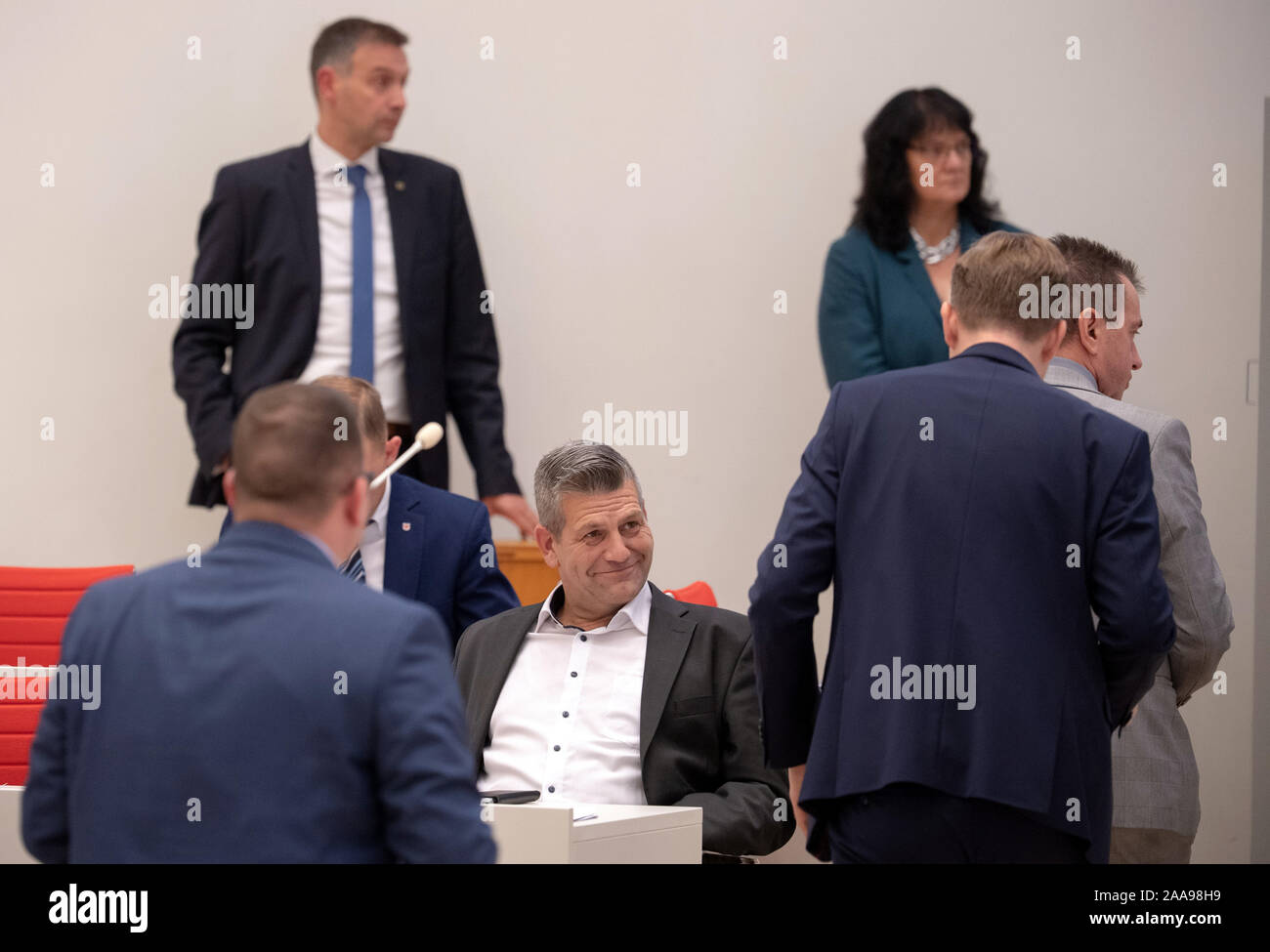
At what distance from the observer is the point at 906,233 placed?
164 inches

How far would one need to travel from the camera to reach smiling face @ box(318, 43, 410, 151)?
420 cm

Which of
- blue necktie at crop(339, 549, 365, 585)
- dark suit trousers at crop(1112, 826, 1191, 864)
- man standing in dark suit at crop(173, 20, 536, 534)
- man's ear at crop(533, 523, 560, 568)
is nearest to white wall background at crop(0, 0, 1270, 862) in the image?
man standing in dark suit at crop(173, 20, 536, 534)

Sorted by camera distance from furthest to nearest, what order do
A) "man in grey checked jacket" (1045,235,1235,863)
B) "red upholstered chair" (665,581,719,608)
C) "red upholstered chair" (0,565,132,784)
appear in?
"red upholstered chair" (0,565,132,784), "red upholstered chair" (665,581,719,608), "man in grey checked jacket" (1045,235,1235,863)

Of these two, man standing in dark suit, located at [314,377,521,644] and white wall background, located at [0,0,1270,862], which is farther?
white wall background, located at [0,0,1270,862]

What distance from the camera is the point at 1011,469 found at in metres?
2.07

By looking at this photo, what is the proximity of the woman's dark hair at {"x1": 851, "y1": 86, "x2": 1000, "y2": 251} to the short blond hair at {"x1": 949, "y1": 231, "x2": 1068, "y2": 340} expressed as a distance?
1.95 meters

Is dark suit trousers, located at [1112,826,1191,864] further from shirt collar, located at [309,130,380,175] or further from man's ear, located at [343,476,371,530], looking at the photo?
shirt collar, located at [309,130,380,175]

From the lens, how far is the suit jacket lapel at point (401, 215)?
4168mm

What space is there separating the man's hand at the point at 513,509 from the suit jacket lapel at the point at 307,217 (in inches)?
26.6

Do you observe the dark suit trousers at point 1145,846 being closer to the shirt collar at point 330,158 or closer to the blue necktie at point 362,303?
the blue necktie at point 362,303

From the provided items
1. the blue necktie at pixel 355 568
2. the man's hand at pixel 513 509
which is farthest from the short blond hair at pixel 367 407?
the man's hand at pixel 513 509
